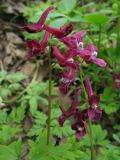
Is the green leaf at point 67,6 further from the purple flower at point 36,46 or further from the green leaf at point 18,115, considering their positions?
the purple flower at point 36,46

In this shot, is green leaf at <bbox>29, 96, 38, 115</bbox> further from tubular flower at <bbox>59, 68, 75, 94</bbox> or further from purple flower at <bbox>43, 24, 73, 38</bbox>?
purple flower at <bbox>43, 24, 73, 38</bbox>

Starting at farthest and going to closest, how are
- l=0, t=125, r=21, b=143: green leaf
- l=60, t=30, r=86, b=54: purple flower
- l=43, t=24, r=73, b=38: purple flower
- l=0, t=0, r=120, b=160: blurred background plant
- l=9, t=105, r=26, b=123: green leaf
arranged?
1. l=9, t=105, r=26, b=123: green leaf
2. l=0, t=125, r=21, b=143: green leaf
3. l=0, t=0, r=120, b=160: blurred background plant
4. l=60, t=30, r=86, b=54: purple flower
5. l=43, t=24, r=73, b=38: purple flower

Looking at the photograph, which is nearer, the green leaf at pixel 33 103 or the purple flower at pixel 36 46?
the purple flower at pixel 36 46

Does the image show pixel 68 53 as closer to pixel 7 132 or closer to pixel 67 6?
pixel 7 132

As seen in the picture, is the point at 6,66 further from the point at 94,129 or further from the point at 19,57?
the point at 94,129

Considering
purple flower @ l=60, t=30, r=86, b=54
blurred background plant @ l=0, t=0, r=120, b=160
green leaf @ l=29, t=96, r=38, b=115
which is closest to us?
purple flower @ l=60, t=30, r=86, b=54

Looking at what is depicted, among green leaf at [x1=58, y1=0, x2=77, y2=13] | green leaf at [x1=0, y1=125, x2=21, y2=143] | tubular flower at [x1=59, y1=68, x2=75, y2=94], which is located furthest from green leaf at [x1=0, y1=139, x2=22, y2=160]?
green leaf at [x1=58, y1=0, x2=77, y2=13]

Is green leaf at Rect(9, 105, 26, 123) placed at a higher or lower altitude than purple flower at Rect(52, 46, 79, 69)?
lower

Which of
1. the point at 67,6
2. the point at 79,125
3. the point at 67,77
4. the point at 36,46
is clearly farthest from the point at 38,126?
the point at 67,6

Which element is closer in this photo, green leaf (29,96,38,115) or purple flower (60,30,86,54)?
purple flower (60,30,86,54)

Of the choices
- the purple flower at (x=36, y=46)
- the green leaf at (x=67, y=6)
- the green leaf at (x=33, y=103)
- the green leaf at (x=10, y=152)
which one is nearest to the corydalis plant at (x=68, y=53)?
the purple flower at (x=36, y=46)

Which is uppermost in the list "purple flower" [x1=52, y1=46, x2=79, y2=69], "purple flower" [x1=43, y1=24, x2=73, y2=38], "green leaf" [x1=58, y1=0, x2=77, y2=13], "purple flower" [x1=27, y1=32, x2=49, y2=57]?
"green leaf" [x1=58, y1=0, x2=77, y2=13]
